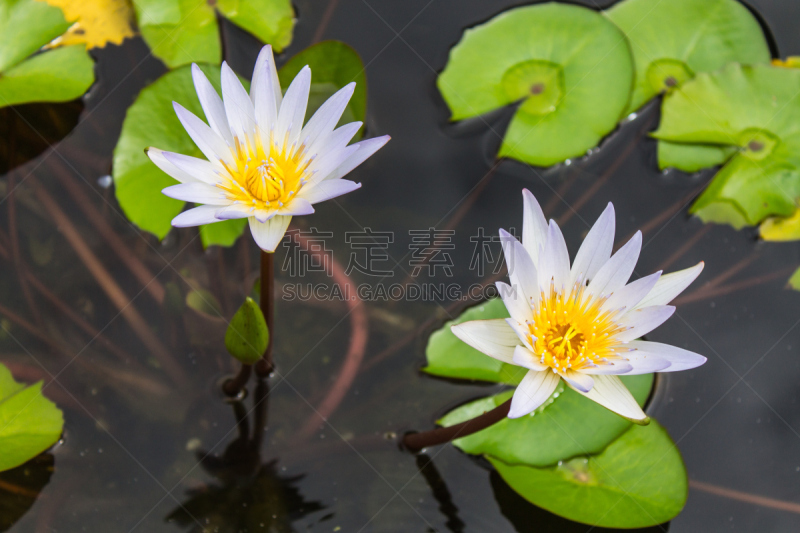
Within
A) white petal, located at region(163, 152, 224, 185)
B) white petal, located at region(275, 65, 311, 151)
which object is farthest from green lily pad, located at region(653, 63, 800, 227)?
white petal, located at region(163, 152, 224, 185)

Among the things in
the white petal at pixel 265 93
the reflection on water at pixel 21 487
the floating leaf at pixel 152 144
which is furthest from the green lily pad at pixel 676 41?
the reflection on water at pixel 21 487

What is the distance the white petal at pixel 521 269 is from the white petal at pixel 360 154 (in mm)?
569

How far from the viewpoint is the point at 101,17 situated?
133 inches

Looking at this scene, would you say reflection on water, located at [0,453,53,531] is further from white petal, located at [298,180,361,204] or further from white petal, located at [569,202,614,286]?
white petal, located at [569,202,614,286]

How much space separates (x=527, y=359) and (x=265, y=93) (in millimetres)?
1463

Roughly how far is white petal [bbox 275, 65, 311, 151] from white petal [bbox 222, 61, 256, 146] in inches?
4.8

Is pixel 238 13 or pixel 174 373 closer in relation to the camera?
pixel 174 373

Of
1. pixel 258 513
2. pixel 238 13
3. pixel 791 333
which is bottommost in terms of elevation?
pixel 791 333

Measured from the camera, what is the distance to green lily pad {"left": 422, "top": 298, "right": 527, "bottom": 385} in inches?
107

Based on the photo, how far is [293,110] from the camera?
7.61 feet

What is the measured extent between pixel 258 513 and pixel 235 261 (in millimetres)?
1285

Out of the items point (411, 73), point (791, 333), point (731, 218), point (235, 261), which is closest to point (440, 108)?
point (411, 73)

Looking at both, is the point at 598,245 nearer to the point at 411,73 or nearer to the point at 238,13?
the point at 411,73

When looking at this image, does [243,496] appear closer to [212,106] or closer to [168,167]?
[168,167]
